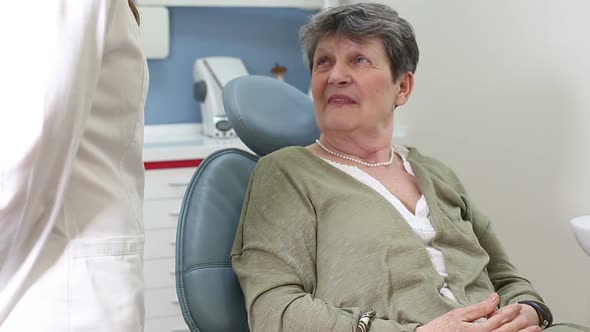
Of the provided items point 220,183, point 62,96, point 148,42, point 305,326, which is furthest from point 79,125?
point 148,42

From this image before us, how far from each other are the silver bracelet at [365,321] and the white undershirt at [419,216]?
236 millimetres

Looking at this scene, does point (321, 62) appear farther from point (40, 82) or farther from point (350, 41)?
point (40, 82)

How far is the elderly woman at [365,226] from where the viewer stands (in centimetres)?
166

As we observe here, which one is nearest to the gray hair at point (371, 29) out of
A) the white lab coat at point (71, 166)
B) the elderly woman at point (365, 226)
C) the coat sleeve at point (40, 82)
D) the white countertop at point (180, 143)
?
the elderly woman at point (365, 226)

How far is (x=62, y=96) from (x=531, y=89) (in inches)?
69.4

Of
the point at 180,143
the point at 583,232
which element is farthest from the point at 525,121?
the point at 180,143

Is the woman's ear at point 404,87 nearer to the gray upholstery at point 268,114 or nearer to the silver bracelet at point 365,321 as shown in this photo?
the gray upholstery at point 268,114

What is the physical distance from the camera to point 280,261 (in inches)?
66.4

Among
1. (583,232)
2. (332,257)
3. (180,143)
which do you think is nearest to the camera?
(332,257)

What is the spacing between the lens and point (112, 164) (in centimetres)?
123

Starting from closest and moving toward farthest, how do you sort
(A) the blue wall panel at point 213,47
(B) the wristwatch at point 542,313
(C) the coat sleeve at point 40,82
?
1. (C) the coat sleeve at point 40,82
2. (B) the wristwatch at point 542,313
3. (A) the blue wall panel at point 213,47

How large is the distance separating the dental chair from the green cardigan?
0.23ft

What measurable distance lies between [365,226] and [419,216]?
0.20m

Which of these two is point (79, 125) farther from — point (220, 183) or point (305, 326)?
point (220, 183)
